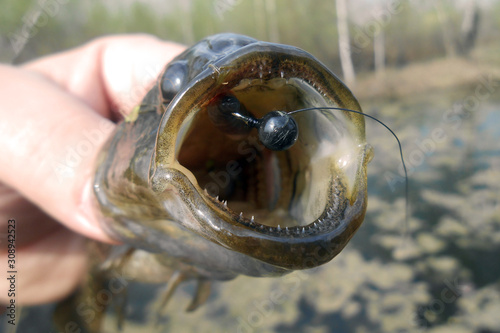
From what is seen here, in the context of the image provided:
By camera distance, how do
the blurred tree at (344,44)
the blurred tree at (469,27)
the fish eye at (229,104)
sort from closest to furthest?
1. the fish eye at (229,104)
2. the blurred tree at (344,44)
3. the blurred tree at (469,27)

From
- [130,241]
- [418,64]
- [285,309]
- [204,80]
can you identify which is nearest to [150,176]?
[204,80]

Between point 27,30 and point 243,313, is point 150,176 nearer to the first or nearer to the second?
point 243,313

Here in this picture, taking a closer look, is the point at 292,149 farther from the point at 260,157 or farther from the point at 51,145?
the point at 51,145

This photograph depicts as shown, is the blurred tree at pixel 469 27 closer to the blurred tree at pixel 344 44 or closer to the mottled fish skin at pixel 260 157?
the blurred tree at pixel 344 44

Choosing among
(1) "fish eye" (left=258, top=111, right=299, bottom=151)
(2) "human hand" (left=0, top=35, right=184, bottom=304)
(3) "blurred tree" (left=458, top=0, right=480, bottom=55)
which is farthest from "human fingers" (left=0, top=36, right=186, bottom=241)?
(3) "blurred tree" (left=458, top=0, right=480, bottom=55)

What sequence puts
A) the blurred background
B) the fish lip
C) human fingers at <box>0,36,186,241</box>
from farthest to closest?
the blurred background → human fingers at <box>0,36,186,241</box> → the fish lip

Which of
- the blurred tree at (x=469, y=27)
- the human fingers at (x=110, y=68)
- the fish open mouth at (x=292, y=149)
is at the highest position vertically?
the fish open mouth at (x=292, y=149)

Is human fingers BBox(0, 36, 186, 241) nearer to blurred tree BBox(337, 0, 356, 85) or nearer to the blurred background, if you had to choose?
the blurred background

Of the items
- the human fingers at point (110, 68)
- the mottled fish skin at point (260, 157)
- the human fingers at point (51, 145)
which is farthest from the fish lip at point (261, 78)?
the human fingers at point (110, 68)
